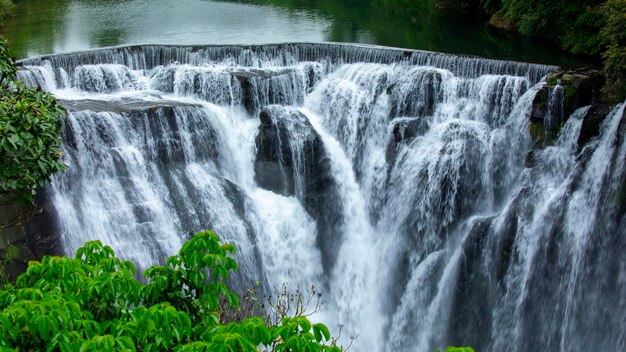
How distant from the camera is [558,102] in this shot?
19453 millimetres

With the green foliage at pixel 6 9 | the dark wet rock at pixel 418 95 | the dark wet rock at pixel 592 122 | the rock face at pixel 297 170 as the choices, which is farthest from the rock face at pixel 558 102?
the green foliage at pixel 6 9

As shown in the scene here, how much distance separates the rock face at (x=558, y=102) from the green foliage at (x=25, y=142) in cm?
1308

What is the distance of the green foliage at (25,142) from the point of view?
12.8m

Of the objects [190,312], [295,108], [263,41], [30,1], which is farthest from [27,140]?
[30,1]

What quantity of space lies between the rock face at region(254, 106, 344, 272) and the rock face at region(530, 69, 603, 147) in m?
6.66

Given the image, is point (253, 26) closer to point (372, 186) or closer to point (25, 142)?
point (372, 186)

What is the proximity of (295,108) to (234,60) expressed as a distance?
3.54m

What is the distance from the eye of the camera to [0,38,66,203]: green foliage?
12.8m

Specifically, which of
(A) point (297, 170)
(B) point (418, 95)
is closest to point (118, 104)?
(A) point (297, 170)

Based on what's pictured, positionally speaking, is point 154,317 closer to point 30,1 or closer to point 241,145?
point 241,145

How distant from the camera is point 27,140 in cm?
1309

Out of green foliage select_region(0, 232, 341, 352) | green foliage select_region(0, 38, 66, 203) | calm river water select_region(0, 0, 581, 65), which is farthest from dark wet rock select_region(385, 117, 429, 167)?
green foliage select_region(0, 232, 341, 352)

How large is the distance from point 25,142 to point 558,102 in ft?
46.9

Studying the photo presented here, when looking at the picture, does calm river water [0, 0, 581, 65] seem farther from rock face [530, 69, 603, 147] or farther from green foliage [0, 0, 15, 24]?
rock face [530, 69, 603, 147]
